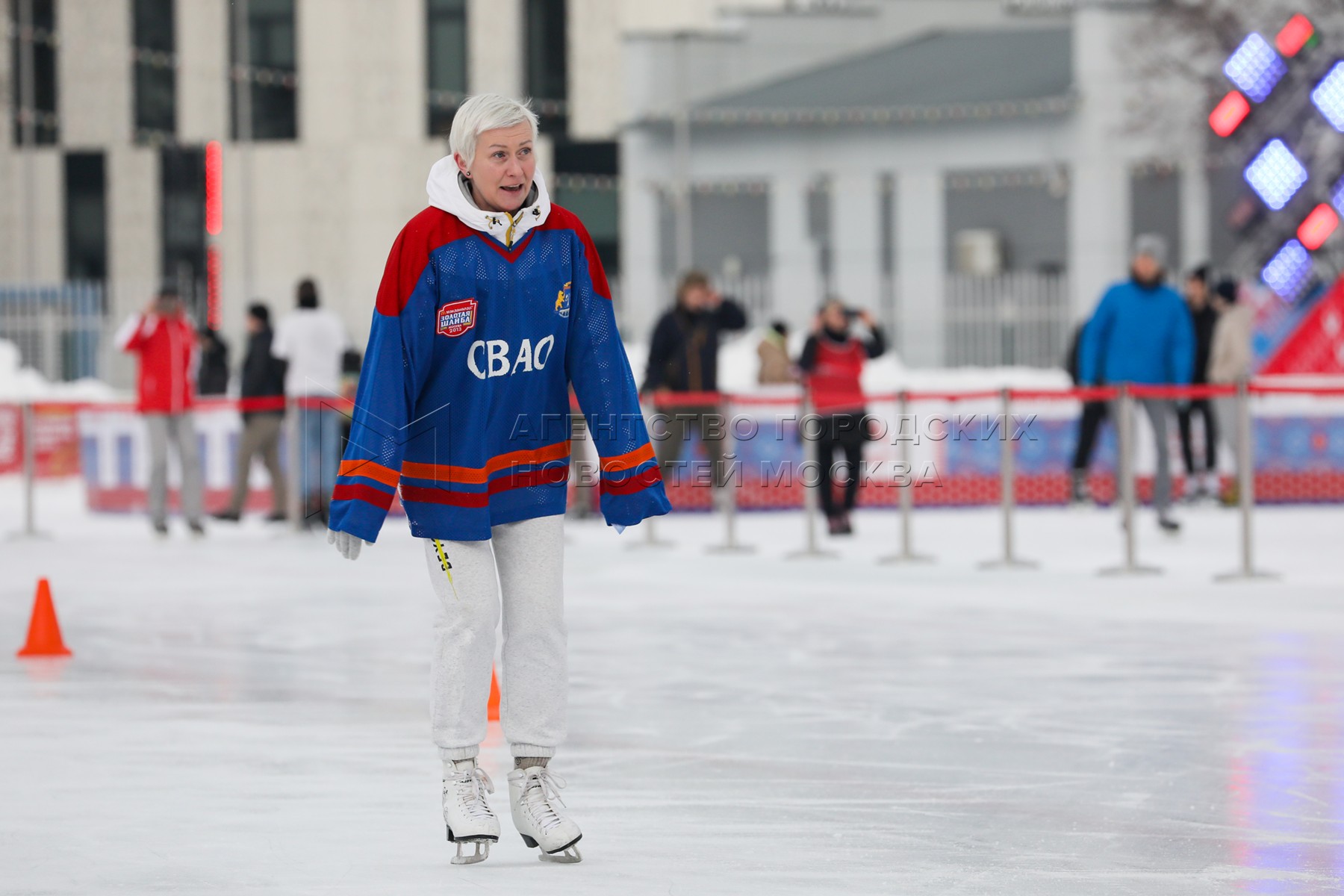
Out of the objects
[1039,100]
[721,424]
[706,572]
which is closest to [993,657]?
[706,572]

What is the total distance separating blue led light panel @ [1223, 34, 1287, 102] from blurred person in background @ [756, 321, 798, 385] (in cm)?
465

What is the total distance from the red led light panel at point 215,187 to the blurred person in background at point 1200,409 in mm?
17546

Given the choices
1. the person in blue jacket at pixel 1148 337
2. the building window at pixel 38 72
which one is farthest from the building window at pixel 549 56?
the person in blue jacket at pixel 1148 337

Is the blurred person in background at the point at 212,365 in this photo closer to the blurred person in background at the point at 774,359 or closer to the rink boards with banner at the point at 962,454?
the rink boards with banner at the point at 962,454

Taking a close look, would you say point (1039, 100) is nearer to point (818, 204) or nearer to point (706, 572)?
point (818, 204)

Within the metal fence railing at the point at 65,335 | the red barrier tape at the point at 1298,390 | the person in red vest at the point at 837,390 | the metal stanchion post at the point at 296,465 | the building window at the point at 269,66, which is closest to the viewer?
the red barrier tape at the point at 1298,390

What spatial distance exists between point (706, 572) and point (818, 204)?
1951cm

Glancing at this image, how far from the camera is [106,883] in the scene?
404 cm

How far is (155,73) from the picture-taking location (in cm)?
3362

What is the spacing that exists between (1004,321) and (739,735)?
1655 centimetres

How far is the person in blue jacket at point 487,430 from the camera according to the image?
418cm

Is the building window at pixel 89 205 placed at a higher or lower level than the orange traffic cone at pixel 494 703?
higher

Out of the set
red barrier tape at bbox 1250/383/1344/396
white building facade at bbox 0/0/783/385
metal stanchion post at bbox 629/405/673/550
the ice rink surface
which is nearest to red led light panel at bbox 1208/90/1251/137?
red barrier tape at bbox 1250/383/1344/396

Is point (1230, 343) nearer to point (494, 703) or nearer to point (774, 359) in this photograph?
point (774, 359)
